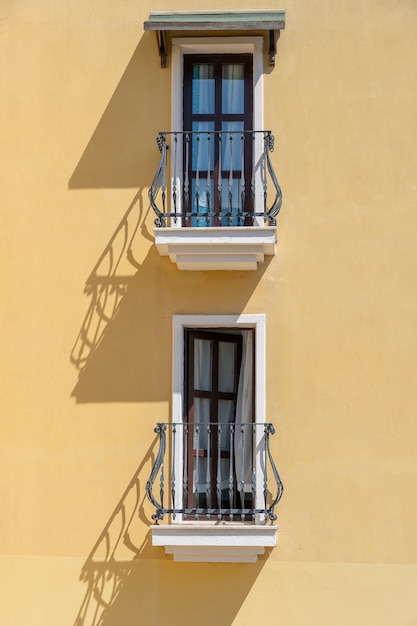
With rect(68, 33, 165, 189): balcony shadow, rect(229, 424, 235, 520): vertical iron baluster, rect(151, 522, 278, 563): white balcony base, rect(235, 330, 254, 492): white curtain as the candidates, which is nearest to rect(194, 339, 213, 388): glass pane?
rect(235, 330, 254, 492): white curtain

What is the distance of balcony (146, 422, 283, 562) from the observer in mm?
10891

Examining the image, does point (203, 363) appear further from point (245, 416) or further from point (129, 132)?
point (129, 132)

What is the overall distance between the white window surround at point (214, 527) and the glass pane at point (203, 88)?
2.33 metres

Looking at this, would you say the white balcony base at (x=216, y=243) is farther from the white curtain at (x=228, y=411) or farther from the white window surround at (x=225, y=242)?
the white curtain at (x=228, y=411)

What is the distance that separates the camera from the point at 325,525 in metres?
11.3

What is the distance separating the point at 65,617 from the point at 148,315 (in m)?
3.15

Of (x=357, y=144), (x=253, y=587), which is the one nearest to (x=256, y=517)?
(x=253, y=587)

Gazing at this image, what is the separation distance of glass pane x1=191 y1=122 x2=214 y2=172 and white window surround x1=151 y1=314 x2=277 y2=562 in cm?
170

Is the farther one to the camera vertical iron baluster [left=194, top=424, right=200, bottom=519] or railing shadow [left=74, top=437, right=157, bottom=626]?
vertical iron baluster [left=194, top=424, right=200, bottom=519]

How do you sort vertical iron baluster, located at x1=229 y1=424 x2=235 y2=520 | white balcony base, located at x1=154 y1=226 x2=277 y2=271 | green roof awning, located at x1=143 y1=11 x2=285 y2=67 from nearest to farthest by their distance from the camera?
1. white balcony base, located at x1=154 y1=226 x2=277 y2=271
2. vertical iron baluster, located at x1=229 y1=424 x2=235 y2=520
3. green roof awning, located at x1=143 y1=11 x2=285 y2=67

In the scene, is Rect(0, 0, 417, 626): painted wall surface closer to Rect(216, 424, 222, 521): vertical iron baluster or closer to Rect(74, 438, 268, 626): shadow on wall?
Rect(74, 438, 268, 626): shadow on wall

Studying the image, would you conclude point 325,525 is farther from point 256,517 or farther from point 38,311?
point 38,311

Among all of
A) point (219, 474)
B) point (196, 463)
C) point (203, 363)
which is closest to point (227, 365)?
point (203, 363)

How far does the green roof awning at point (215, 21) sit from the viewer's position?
1171 centimetres
